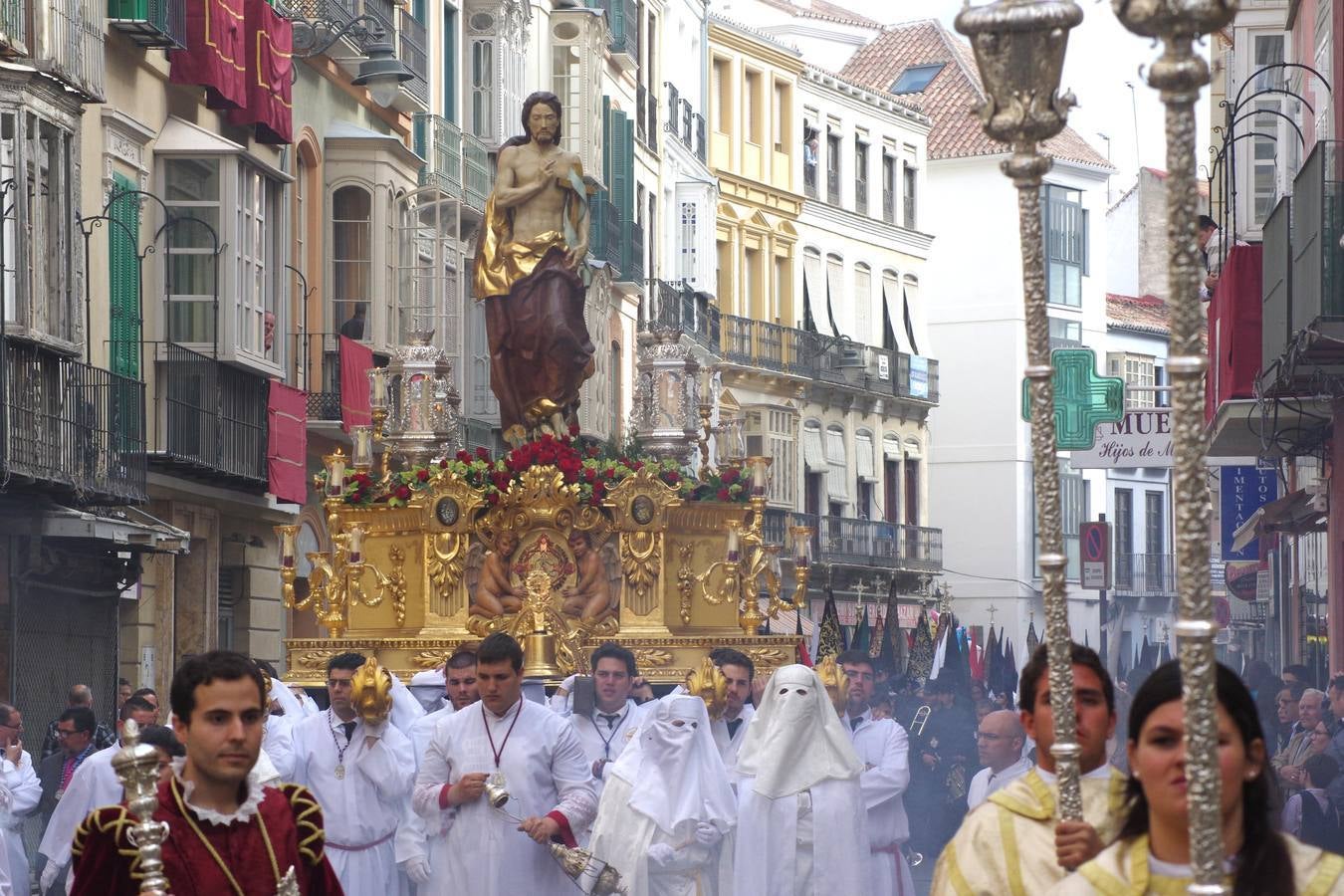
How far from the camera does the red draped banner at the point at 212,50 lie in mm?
25234

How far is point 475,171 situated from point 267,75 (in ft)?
29.1

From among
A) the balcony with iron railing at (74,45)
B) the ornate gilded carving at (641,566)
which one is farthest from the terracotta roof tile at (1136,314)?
the ornate gilded carving at (641,566)

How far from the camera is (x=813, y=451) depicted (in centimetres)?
5922

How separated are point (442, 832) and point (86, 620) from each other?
12210 millimetres

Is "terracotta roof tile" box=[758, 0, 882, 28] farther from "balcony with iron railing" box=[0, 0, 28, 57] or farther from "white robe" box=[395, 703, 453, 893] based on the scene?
"white robe" box=[395, 703, 453, 893]

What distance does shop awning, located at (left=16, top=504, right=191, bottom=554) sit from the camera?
20.5 m

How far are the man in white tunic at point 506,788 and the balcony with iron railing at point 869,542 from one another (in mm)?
42888

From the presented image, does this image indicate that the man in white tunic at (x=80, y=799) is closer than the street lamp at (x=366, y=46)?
Yes

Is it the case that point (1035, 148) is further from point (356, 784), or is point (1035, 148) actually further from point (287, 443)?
point (287, 443)

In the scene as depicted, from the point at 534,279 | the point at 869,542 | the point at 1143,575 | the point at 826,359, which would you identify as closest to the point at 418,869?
the point at 534,279

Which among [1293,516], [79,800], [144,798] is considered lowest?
[79,800]

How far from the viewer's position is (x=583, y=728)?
14062 mm

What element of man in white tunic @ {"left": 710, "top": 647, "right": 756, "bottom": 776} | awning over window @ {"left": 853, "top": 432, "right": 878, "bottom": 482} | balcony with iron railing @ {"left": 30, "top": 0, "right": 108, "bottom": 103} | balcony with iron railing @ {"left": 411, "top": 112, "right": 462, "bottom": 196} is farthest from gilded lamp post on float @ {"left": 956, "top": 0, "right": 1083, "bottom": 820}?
awning over window @ {"left": 853, "top": 432, "right": 878, "bottom": 482}

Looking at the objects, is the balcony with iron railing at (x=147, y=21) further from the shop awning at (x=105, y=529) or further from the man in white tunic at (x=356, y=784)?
the man in white tunic at (x=356, y=784)
